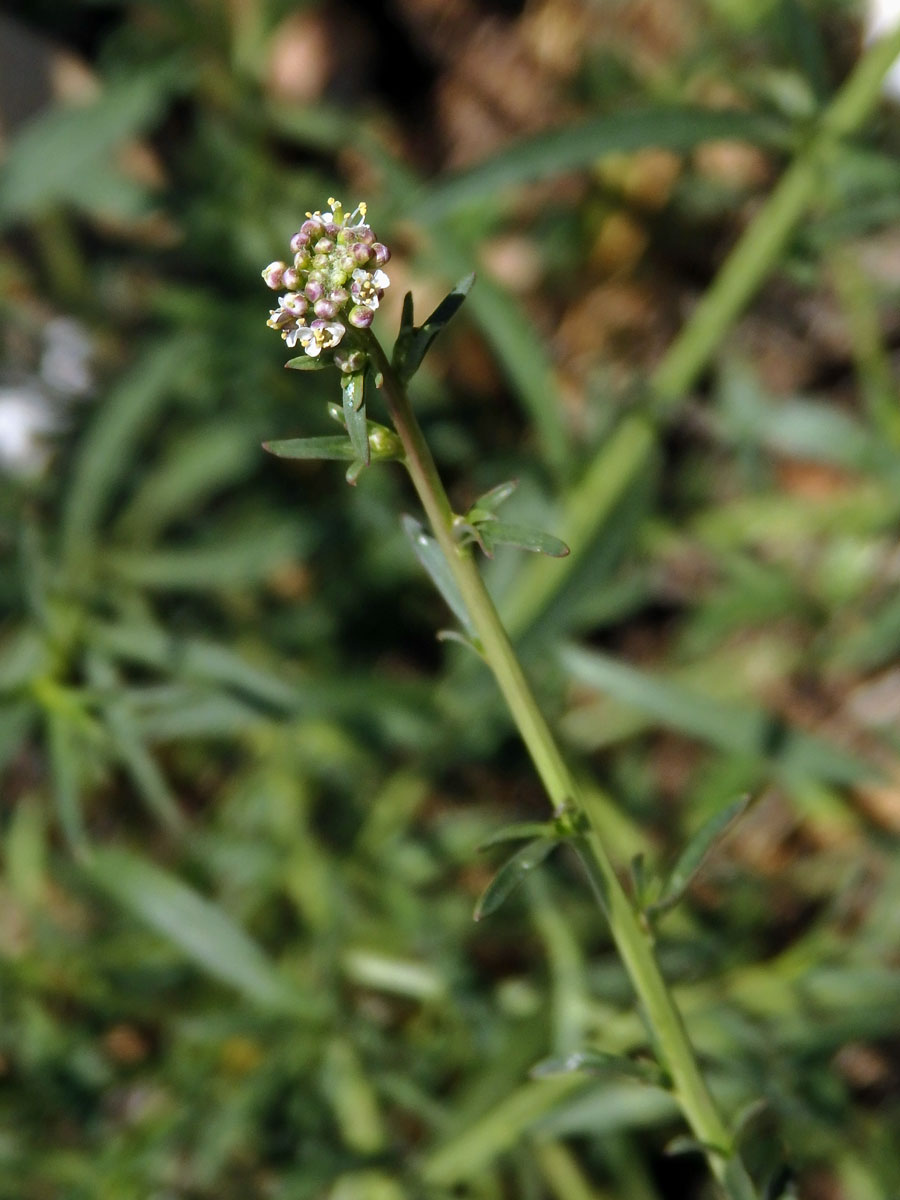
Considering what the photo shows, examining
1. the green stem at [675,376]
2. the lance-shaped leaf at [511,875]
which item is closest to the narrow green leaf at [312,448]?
the lance-shaped leaf at [511,875]

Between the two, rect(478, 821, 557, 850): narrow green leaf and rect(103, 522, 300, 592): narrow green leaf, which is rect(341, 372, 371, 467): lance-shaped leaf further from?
rect(103, 522, 300, 592): narrow green leaf

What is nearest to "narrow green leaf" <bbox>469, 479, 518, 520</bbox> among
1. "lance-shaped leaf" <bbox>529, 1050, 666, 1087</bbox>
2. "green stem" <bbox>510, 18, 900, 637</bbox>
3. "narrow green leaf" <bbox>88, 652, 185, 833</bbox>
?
"lance-shaped leaf" <bbox>529, 1050, 666, 1087</bbox>

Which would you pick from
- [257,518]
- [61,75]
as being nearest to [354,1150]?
[257,518]

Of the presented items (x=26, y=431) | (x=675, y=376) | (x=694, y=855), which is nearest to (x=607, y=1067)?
(x=694, y=855)

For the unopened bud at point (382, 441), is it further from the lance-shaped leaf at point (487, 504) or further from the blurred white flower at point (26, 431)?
the blurred white flower at point (26, 431)

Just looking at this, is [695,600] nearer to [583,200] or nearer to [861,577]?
[861,577]
